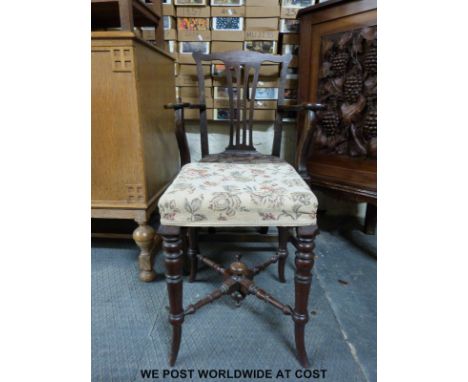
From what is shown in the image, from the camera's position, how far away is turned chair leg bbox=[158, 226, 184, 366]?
786 millimetres

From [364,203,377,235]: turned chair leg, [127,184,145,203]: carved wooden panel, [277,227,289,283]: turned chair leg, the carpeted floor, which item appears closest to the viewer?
the carpeted floor

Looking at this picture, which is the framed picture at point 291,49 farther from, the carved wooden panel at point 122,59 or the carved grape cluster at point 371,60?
the carved wooden panel at point 122,59

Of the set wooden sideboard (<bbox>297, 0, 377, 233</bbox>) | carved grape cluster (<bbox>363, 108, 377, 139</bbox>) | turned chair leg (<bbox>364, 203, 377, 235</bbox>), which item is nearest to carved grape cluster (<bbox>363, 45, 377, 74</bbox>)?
wooden sideboard (<bbox>297, 0, 377, 233</bbox>)

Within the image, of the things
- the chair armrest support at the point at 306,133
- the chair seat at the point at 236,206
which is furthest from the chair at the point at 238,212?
the chair armrest support at the point at 306,133

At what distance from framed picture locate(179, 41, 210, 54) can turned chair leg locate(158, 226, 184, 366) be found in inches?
45.1

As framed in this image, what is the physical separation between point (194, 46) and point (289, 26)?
1.68 feet

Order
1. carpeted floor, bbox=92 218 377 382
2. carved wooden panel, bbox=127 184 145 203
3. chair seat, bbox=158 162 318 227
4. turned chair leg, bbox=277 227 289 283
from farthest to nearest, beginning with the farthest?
1. turned chair leg, bbox=277 227 289 283
2. carved wooden panel, bbox=127 184 145 203
3. carpeted floor, bbox=92 218 377 382
4. chair seat, bbox=158 162 318 227

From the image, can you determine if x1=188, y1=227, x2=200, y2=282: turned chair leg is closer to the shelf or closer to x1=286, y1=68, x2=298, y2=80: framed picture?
the shelf

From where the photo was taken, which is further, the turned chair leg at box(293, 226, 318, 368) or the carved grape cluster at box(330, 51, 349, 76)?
the carved grape cluster at box(330, 51, 349, 76)

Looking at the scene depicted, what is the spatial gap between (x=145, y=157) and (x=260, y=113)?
76cm

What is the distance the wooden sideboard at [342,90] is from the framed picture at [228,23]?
0.31 m

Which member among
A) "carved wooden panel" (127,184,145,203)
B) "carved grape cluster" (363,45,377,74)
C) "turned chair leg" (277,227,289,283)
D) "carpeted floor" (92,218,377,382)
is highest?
"carved grape cluster" (363,45,377,74)

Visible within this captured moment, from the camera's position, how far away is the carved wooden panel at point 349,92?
1266 millimetres

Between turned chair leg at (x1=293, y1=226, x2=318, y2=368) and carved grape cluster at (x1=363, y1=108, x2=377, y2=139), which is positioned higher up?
carved grape cluster at (x1=363, y1=108, x2=377, y2=139)
